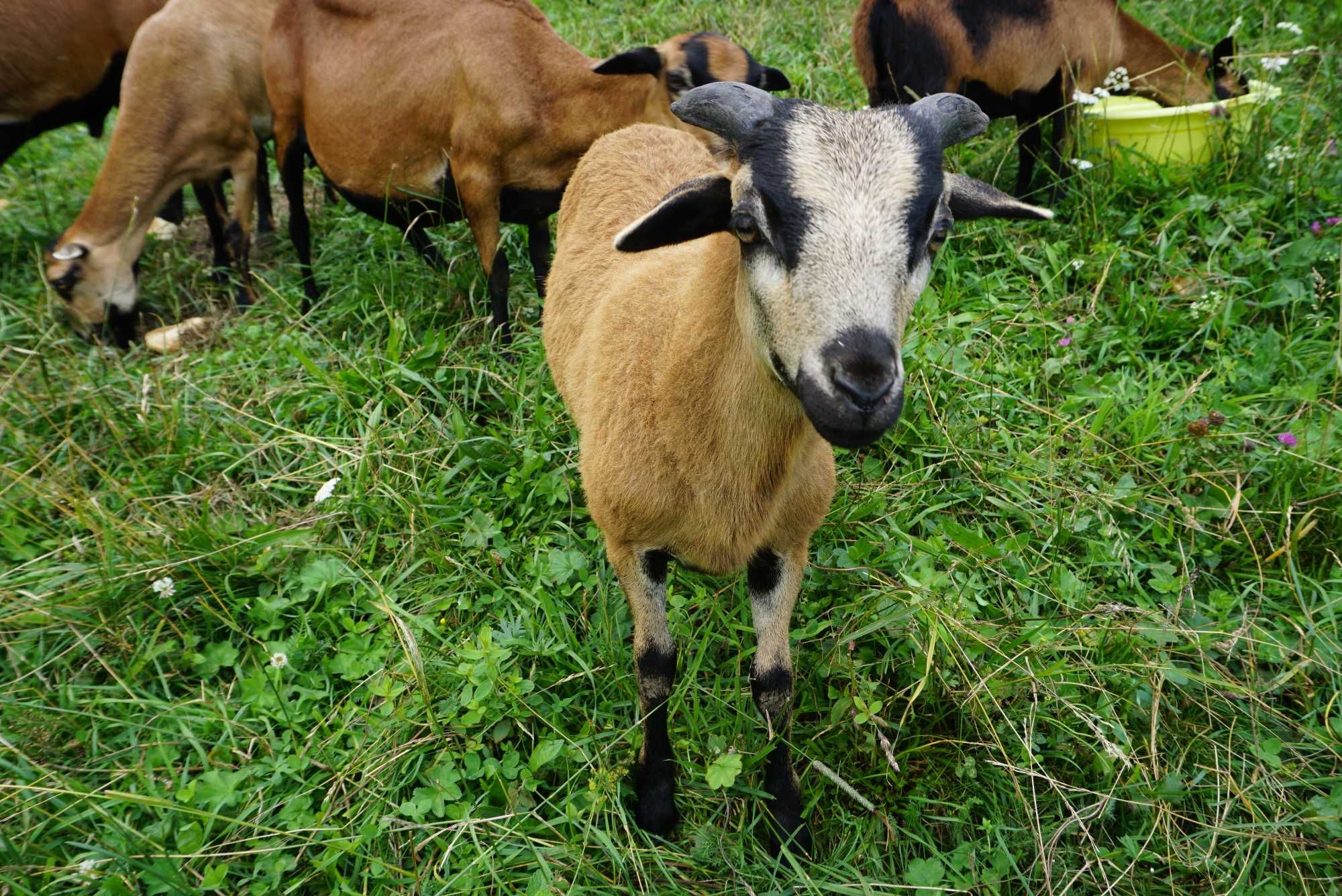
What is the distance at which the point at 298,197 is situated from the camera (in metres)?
5.42

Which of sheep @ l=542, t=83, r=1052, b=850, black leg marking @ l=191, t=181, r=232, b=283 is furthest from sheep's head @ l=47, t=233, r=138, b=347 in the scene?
sheep @ l=542, t=83, r=1052, b=850

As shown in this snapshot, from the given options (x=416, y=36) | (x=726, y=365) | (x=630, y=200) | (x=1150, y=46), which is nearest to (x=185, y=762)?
(x=726, y=365)

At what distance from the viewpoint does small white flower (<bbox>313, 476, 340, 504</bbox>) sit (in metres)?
3.51

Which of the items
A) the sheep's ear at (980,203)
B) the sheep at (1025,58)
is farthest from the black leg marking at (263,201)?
the sheep's ear at (980,203)

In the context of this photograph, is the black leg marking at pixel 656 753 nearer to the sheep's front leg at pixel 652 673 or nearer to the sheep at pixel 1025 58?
the sheep's front leg at pixel 652 673

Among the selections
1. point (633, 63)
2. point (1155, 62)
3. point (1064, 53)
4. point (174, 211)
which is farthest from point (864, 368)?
point (174, 211)

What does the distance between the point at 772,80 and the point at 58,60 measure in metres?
5.28

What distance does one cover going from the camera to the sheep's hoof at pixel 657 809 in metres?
2.69

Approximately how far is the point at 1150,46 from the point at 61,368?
6761mm

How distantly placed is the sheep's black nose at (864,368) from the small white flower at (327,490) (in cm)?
248

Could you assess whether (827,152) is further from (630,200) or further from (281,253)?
(281,253)

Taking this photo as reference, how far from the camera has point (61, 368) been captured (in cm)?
453

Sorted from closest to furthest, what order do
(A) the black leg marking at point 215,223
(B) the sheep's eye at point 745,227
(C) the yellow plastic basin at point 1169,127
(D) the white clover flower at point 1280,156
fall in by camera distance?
1. (B) the sheep's eye at point 745,227
2. (D) the white clover flower at point 1280,156
3. (C) the yellow plastic basin at point 1169,127
4. (A) the black leg marking at point 215,223

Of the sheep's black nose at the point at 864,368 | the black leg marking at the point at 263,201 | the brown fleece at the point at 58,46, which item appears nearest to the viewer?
the sheep's black nose at the point at 864,368
